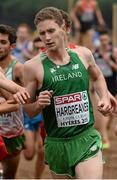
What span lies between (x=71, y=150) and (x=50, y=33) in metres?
0.99

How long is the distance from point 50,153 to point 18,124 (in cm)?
138

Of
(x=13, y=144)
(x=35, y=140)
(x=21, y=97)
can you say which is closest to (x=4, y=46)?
(x=13, y=144)

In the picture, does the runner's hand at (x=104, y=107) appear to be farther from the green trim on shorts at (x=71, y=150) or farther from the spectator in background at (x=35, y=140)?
the spectator in background at (x=35, y=140)

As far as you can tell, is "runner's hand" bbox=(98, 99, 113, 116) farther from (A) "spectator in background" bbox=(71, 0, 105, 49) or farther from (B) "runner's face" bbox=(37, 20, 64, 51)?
(A) "spectator in background" bbox=(71, 0, 105, 49)

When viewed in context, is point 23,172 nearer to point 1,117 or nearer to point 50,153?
point 1,117

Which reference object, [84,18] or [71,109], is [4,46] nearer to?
[71,109]

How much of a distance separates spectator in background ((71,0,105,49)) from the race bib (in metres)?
14.7

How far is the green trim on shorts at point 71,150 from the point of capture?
536 centimetres

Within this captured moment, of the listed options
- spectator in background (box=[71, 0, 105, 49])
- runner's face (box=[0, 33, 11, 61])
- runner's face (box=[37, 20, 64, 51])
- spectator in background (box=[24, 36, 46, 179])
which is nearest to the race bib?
runner's face (box=[37, 20, 64, 51])

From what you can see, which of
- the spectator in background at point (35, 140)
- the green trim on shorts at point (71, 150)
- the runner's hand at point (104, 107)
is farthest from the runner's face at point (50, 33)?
the spectator in background at point (35, 140)

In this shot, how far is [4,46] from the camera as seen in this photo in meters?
6.49

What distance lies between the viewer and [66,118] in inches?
212

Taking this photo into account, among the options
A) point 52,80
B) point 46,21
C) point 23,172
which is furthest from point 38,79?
point 23,172

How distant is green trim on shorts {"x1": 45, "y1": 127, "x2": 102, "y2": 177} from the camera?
17.6 feet
